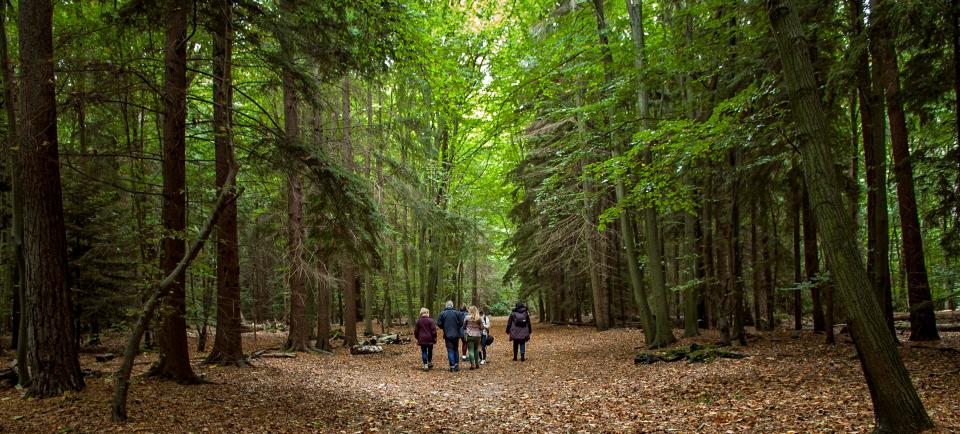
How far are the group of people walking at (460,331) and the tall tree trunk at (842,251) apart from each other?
8.82 m

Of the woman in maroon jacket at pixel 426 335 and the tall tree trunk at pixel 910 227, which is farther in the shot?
the woman in maroon jacket at pixel 426 335

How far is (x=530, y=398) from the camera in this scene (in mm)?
8367

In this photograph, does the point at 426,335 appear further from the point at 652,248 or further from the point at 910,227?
the point at 910,227

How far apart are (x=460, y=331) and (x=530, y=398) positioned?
4.10 m

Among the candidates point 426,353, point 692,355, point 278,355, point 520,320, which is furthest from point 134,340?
point 692,355

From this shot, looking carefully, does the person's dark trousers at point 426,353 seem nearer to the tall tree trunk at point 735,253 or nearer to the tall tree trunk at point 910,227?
the tall tree trunk at point 735,253

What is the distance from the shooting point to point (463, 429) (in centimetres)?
652

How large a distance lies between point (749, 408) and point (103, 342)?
56.1ft

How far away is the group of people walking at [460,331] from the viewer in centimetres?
1193

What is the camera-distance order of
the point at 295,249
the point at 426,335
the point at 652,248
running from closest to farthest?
the point at 295,249 < the point at 426,335 < the point at 652,248

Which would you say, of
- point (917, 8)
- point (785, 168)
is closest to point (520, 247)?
point (785, 168)

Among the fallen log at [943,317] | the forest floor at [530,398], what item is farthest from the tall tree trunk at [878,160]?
the fallen log at [943,317]

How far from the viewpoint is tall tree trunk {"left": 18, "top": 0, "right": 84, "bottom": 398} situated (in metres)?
6.27

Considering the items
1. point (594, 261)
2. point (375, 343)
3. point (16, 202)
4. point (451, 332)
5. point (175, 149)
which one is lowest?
point (375, 343)
